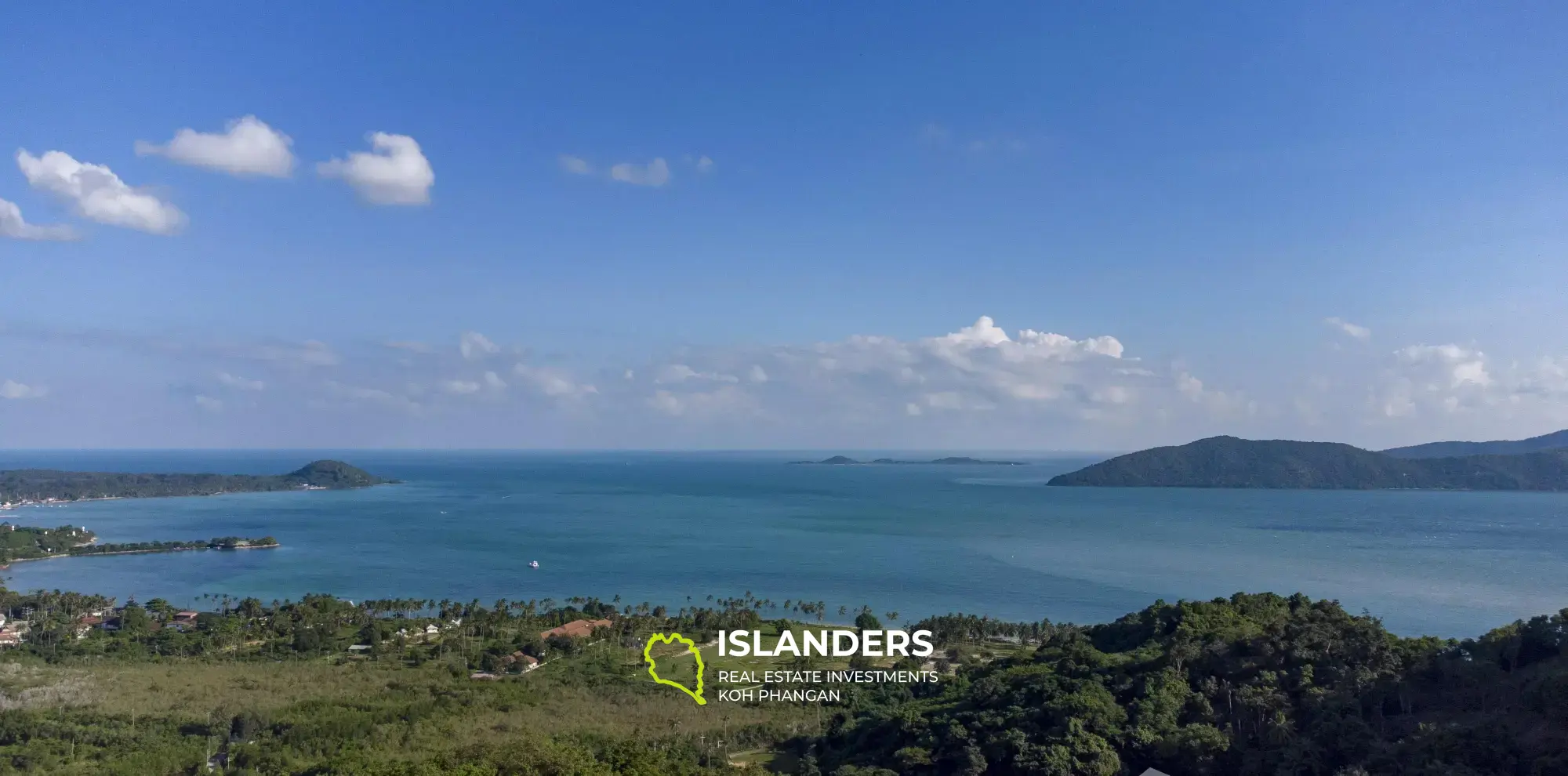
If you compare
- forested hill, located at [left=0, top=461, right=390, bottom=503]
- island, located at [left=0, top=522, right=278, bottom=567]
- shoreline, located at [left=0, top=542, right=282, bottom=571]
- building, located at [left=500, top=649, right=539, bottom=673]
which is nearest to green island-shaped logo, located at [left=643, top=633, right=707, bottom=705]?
building, located at [left=500, top=649, right=539, bottom=673]

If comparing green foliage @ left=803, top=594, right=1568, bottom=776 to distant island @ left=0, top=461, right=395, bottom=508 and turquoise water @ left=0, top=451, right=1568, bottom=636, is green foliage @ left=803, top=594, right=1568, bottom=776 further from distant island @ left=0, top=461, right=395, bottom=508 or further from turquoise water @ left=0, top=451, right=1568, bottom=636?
distant island @ left=0, top=461, right=395, bottom=508

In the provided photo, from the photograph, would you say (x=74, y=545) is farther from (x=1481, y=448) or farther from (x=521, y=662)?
(x=1481, y=448)

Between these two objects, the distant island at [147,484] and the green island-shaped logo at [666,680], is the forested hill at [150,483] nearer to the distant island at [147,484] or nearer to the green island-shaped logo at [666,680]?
the distant island at [147,484]

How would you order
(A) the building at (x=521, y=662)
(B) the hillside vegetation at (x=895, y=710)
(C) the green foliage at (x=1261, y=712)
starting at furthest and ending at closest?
(A) the building at (x=521, y=662) < (B) the hillside vegetation at (x=895, y=710) < (C) the green foliage at (x=1261, y=712)

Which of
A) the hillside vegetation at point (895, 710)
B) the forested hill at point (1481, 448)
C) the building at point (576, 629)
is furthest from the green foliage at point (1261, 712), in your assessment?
the forested hill at point (1481, 448)

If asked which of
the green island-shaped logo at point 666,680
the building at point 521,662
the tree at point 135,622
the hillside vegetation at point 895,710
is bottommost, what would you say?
the tree at point 135,622

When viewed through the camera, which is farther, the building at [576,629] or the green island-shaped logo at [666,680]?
the building at [576,629]
